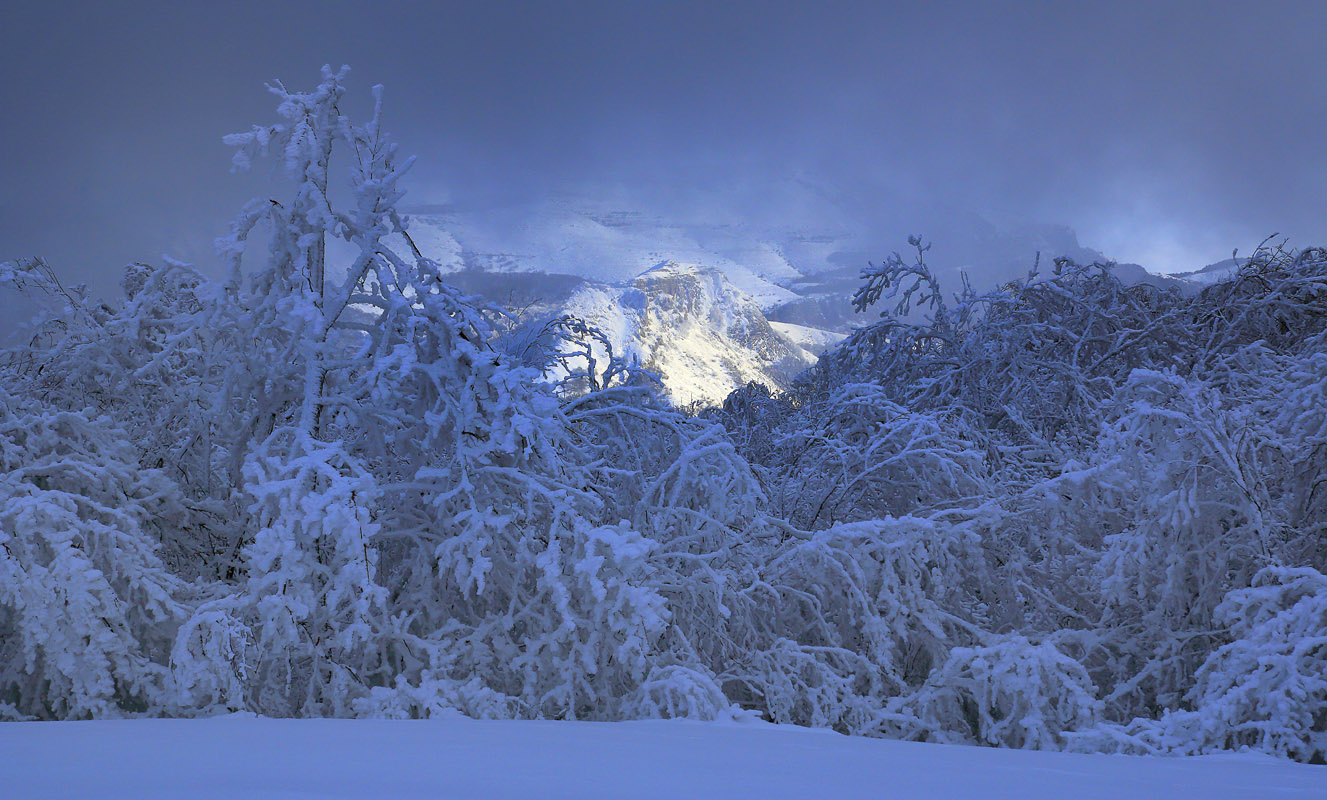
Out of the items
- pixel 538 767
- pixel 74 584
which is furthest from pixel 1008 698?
pixel 74 584

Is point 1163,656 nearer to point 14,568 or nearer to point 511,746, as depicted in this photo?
point 511,746

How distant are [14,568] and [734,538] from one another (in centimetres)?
445

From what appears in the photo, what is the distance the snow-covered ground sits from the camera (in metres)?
1.98

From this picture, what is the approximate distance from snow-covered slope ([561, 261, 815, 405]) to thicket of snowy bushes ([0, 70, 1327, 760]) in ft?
96.4

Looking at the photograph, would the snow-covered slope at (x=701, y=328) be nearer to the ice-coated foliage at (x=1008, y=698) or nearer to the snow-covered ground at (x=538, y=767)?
the ice-coated foliage at (x=1008, y=698)

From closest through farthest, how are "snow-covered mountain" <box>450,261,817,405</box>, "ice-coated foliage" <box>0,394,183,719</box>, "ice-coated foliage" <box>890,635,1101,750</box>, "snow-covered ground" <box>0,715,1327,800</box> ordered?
"snow-covered ground" <box>0,715,1327,800</box>, "ice-coated foliage" <box>0,394,183,719</box>, "ice-coated foliage" <box>890,635,1101,750</box>, "snow-covered mountain" <box>450,261,817,405</box>

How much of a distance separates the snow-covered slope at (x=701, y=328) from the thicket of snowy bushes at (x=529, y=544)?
29.4 m

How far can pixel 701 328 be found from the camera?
59.2 metres

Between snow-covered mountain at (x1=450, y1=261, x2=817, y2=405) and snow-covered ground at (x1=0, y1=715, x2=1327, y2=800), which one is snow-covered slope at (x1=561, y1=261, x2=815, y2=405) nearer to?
snow-covered mountain at (x1=450, y1=261, x2=817, y2=405)

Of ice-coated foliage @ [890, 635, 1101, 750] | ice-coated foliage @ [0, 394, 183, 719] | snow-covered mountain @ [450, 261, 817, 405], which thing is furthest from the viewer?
snow-covered mountain @ [450, 261, 817, 405]

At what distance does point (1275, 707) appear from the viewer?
13.6 feet

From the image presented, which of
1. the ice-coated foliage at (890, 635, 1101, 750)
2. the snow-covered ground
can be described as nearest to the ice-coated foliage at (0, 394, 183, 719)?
the snow-covered ground

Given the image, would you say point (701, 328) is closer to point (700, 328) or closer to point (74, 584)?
point (700, 328)

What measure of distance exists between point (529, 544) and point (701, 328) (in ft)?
177
